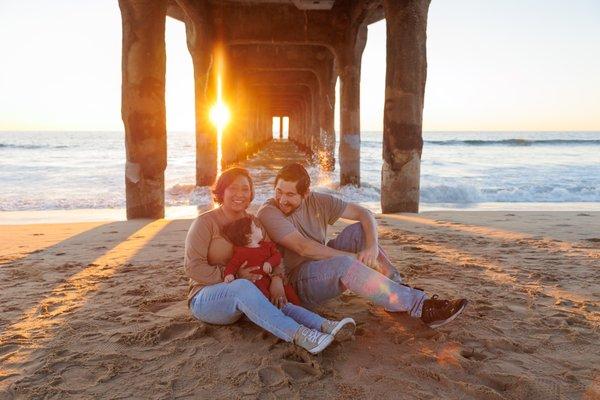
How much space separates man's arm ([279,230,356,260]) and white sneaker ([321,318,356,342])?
0.50 m

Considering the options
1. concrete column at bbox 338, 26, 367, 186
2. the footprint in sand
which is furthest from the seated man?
concrete column at bbox 338, 26, 367, 186

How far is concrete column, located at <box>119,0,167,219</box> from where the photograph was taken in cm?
775

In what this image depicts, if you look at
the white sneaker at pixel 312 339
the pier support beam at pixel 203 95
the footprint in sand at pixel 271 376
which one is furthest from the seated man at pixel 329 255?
the pier support beam at pixel 203 95

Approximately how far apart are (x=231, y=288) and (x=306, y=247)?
0.56 metres

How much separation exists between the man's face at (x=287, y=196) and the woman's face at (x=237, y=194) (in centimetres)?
26

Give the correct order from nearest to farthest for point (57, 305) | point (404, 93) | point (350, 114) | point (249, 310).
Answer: point (249, 310) → point (57, 305) → point (404, 93) → point (350, 114)

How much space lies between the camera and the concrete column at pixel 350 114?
14484mm

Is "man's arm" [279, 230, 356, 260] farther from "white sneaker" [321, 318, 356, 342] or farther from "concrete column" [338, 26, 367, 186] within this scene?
"concrete column" [338, 26, 367, 186]

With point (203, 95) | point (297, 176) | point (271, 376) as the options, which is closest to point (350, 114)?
point (203, 95)

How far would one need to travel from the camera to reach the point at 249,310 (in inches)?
112

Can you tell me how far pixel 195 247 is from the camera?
297 centimetres

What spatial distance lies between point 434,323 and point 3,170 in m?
25.3

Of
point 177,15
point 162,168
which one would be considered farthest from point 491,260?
point 177,15

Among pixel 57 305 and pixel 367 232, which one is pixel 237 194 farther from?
pixel 57 305
